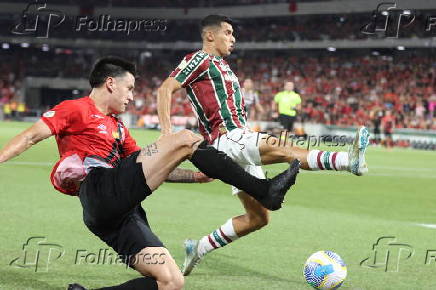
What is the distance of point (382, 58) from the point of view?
153ft

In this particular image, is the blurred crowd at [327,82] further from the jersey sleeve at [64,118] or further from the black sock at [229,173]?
the jersey sleeve at [64,118]

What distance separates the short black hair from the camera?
529 centimetres

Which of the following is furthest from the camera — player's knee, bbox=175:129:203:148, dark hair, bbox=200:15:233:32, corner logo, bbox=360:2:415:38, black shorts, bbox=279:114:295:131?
corner logo, bbox=360:2:415:38

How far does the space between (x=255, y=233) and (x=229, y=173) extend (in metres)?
4.19

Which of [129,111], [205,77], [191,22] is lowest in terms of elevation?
[129,111]

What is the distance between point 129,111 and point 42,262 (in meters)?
43.1

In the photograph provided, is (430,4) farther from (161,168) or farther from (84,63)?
(161,168)

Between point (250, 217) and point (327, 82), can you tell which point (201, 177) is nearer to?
point (250, 217)

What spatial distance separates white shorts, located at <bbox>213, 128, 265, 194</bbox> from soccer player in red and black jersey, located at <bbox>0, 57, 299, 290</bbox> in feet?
2.73

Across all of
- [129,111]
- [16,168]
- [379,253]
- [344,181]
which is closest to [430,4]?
[129,111]

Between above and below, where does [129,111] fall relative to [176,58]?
below

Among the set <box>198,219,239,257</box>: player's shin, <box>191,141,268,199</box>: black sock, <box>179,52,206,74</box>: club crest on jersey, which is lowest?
<box>198,219,239,257</box>: player's shin

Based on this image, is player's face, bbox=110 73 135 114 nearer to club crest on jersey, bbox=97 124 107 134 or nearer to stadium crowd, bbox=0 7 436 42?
club crest on jersey, bbox=97 124 107 134

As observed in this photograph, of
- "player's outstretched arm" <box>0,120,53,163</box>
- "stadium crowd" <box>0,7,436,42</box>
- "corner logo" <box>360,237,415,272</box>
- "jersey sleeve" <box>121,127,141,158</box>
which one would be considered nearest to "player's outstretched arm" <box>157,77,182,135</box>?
"jersey sleeve" <box>121,127,141,158</box>
